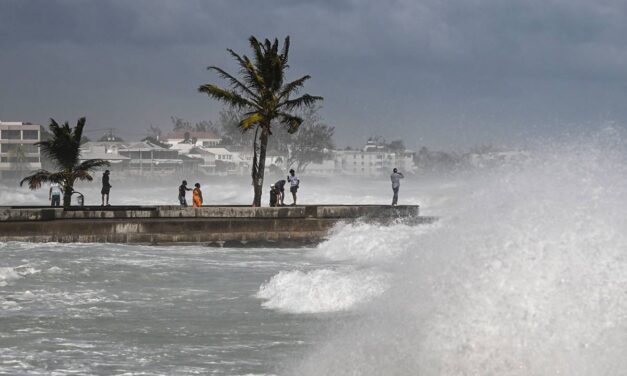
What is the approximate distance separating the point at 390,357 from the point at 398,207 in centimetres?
1785

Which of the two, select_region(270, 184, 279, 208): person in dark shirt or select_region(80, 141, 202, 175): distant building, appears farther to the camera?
select_region(80, 141, 202, 175): distant building

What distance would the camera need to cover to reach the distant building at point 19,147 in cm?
10869

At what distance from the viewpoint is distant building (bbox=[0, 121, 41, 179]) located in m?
109

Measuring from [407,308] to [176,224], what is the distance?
14.9m

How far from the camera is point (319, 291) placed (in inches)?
490

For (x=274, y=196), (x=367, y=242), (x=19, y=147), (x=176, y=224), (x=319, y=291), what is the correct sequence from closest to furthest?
1. (x=319, y=291)
2. (x=367, y=242)
3. (x=176, y=224)
4. (x=274, y=196)
5. (x=19, y=147)

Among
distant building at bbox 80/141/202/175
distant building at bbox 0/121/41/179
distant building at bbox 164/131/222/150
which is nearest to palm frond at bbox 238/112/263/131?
distant building at bbox 0/121/41/179

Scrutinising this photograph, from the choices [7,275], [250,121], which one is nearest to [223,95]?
[250,121]

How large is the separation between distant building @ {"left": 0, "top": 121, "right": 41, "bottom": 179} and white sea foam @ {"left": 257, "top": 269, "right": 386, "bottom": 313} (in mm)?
100911

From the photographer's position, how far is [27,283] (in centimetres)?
1428

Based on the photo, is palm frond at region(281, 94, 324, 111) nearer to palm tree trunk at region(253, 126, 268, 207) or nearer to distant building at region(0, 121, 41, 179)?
palm tree trunk at region(253, 126, 268, 207)

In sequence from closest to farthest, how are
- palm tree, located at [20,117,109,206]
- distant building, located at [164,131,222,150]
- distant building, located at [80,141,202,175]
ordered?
palm tree, located at [20,117,109,206], distant building, located at [80,141,202,175], distant building, located at [164,131,222,150]

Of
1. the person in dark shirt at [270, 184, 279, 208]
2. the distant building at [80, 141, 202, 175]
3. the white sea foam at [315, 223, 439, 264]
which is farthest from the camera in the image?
the distant building at [80, 141, 202, 175]

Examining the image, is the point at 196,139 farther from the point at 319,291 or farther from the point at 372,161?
the point at 319,291
